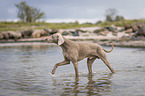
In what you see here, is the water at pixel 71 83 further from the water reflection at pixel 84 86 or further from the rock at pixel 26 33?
the rock at pixel 26 33

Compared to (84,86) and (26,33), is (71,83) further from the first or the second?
(26,33)

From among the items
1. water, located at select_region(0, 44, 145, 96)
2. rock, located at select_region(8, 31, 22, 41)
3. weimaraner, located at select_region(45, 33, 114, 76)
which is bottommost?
rock, located at select_region(8, 31, 22, 41)

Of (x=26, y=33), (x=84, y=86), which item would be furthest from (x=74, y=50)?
(x=26, y=33)

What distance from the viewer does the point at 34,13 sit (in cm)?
7619

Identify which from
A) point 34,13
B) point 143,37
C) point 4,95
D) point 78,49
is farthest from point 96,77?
point 34,13

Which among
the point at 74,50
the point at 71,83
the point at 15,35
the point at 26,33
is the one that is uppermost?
the point at 74,50

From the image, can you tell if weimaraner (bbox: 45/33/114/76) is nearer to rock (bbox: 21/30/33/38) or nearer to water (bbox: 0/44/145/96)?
water (bbox: 0/44/145/96)

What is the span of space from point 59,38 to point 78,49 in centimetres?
85

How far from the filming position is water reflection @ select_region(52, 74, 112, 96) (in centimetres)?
773

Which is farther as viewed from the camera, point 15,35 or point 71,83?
point 15,35

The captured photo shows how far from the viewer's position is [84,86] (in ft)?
28.1

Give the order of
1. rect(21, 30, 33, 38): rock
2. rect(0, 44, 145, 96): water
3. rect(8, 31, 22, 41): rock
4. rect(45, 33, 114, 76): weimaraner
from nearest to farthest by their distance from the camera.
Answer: rect(0, 44, 145, 96): water, rect(45, 33, 114, 76): weimaraner, rect(8, 31, 22, 41): rock, rect(21, 30, 33, 38): rock

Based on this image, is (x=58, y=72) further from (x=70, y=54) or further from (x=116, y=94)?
(x=116, y=94)


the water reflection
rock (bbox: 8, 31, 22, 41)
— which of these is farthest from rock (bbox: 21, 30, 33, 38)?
the water reflection
